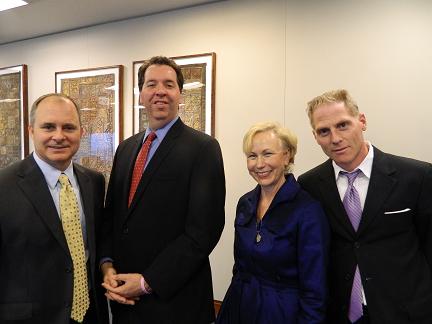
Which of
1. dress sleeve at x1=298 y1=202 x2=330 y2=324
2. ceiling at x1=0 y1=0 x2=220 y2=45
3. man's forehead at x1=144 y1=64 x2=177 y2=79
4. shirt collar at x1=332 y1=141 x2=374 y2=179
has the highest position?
ceiling at x1=0 y1=0 x2=220 y2=45

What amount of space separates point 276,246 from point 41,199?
1.05 meters

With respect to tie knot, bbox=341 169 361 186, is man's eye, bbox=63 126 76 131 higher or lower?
higher

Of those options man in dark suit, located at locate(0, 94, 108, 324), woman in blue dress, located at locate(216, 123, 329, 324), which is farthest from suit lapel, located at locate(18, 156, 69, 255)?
woman in blue dress, located at locate(216, 123, 329, 324)

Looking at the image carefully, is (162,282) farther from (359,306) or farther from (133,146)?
(359,306)

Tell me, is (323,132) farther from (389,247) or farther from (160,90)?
(160,90)

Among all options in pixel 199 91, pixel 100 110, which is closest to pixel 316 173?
pixel 199 91

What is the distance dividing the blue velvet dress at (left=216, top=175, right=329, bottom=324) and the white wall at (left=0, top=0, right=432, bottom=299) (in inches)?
59.2

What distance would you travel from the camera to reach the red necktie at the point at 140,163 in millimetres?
1809

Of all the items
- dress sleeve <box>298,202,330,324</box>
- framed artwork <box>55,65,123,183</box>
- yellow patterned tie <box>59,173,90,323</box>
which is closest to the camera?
dress sleeve <box>298,202,330,324</box>

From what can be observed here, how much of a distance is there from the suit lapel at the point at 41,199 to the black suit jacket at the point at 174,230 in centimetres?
28

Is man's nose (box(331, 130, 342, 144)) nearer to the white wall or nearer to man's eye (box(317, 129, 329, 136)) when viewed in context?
man's eye (box(317, 129, 329, 136))

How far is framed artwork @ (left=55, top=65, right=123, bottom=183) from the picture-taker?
12.5ft

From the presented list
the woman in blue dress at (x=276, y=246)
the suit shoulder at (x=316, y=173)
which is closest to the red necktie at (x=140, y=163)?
the woman in blue dress at (x=276, y=246)

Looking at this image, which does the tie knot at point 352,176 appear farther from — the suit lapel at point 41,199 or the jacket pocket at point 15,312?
the jacket pocket at point 15,312
